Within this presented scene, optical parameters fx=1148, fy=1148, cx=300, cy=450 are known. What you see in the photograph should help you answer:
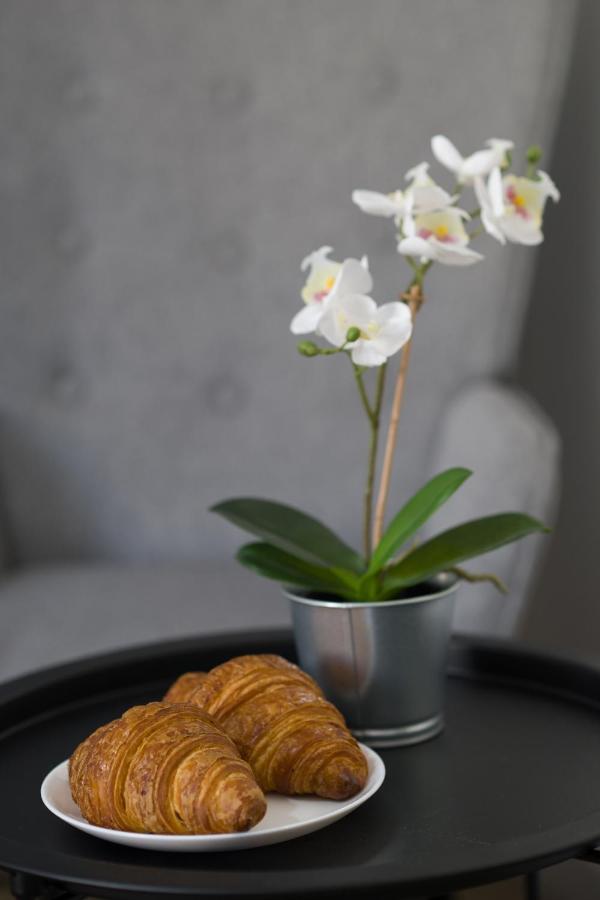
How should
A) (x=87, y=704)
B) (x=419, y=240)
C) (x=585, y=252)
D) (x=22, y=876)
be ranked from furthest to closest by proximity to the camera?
1. (x=585, y=252)
2. (x=87, y=704)
3. (x=419, y=240)
4. (x=22, y=876)

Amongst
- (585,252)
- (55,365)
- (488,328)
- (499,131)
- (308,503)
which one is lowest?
(308,503)

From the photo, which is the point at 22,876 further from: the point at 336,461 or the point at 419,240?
the point at 336,461

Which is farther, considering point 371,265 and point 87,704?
point 371,265

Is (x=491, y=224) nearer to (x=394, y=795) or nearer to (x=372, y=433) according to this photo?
(x=372, y=433)

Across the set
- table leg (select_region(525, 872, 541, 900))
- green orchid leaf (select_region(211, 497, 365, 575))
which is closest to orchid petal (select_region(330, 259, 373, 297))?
green orchid leaf (select_region(211, 497, 365, 575))

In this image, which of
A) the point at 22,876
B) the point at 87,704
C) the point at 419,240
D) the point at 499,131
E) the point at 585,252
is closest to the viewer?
the point at 22,876

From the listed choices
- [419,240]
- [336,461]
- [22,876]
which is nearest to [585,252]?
[336,461]

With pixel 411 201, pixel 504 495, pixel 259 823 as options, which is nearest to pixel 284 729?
pixel 259 823

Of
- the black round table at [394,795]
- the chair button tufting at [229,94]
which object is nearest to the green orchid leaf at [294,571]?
the black round table at [394,795]
